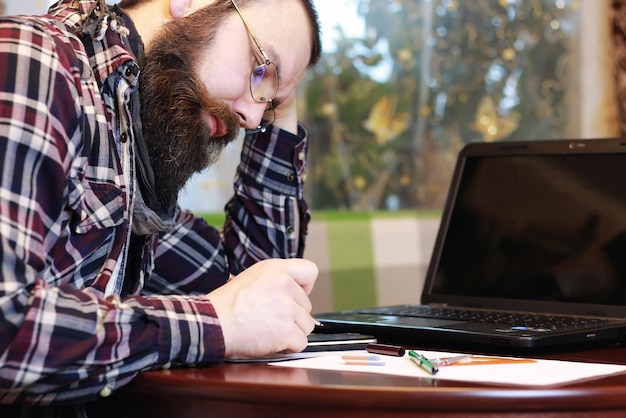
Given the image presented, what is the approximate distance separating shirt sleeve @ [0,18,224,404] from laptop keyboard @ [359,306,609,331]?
0.39 m

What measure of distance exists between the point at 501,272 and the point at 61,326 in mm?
748

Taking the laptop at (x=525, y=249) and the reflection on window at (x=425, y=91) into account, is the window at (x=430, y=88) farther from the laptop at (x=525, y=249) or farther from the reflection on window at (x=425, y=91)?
the laptop at (x=525, y=249)

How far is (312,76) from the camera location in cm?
223

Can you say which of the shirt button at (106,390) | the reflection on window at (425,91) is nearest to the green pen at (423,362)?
the shirt button at (106,390)

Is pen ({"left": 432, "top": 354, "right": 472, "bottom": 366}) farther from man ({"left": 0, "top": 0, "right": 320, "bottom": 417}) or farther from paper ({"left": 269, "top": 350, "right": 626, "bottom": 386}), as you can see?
man ({"left": 0, "top": 0, "right": 320, "bottom": 417})

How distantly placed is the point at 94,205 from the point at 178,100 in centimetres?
25

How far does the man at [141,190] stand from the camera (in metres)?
0.86

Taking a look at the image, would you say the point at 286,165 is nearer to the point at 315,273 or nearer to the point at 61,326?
the point at 315,273

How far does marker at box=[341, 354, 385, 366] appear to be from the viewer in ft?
2.98

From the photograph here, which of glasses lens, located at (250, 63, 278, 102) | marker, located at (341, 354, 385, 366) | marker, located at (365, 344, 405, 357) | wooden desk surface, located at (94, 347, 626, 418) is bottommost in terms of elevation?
wooden desk surface, located at (94, 347, 626, 418)

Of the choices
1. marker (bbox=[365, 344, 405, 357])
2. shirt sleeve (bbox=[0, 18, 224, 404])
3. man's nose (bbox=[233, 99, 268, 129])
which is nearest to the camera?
shirt sleeve (bbox=[0, 18, 224, 404])

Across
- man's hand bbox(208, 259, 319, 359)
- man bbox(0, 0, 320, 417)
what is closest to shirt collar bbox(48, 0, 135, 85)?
man bbox(0, 0, 320, 417)

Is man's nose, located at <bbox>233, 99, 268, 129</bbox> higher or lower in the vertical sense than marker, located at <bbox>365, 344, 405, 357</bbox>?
higher

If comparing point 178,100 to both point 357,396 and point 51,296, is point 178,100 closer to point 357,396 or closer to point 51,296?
point 51,296
